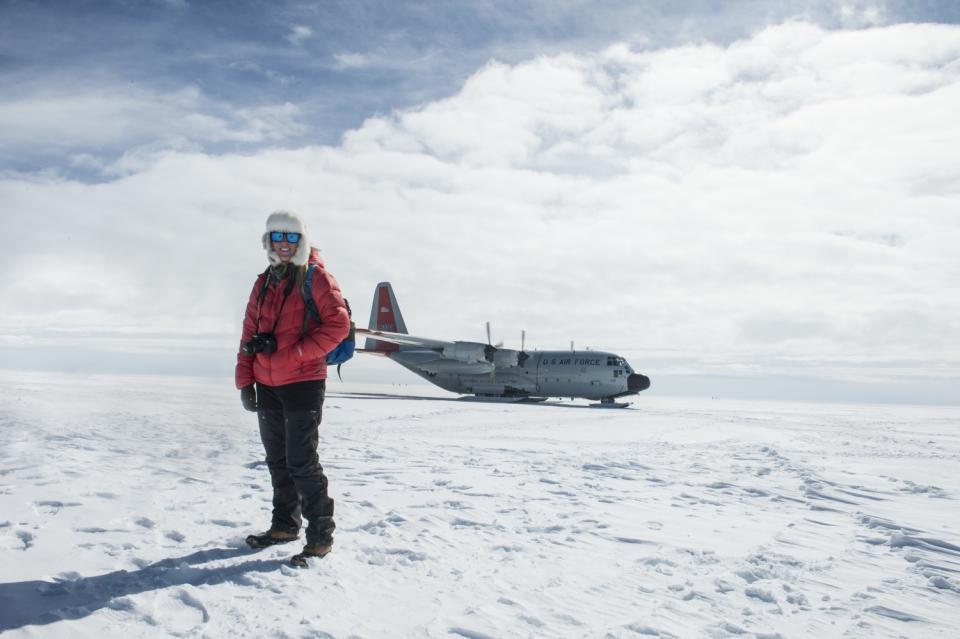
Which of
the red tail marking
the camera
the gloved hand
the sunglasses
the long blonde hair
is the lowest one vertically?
the gloved hand

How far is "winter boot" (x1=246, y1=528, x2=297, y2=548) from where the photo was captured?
3.60 metres

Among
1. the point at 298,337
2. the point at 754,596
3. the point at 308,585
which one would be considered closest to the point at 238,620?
the point at 308,585

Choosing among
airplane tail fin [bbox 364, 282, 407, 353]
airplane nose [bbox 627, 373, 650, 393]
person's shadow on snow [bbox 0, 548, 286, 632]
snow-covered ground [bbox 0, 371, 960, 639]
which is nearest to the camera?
person's shadow on snow [bbox 0, 548, 286, 632]

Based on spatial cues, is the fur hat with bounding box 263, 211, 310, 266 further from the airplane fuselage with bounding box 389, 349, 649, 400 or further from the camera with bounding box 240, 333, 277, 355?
the airplane fuselage with bounding box 389, 349, 649, 400

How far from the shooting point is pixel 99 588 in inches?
111

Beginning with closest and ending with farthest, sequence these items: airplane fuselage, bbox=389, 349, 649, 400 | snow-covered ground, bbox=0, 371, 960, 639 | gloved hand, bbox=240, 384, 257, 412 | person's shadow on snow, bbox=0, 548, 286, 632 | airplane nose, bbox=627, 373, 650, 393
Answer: person's shadow on snow, bbox=0, 548, 286, 632 → snow-covered ground, bbox=0, 371, 960, 639 → gloved hand, bbox=240, 384, 257, 412 → airplane nose, bbox=627, 373, 650, 393 → airplane fuselage, bbox=389, 349, 649, 400

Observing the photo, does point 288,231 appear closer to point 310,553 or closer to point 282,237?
point 282,237

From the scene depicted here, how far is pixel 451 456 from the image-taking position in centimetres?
795

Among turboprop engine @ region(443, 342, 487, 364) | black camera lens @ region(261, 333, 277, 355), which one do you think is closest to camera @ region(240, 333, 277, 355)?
black camera lens @ region(261, 333, 277, 355)

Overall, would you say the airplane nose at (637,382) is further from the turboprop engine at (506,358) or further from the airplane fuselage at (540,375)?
the turboprop engine at (506,358)

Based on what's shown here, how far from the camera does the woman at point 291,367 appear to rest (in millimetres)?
3658

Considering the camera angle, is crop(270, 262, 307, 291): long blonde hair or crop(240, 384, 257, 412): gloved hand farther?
crop(240, 384, 257, 412): gloved hand

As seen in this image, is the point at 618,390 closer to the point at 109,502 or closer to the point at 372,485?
the point at 372,485

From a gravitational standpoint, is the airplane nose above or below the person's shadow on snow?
above
